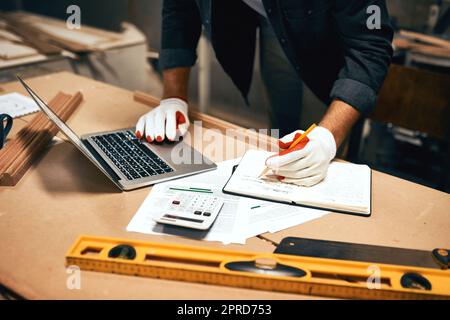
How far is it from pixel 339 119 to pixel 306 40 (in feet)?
1.22

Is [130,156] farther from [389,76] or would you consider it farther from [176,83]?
[389,76]

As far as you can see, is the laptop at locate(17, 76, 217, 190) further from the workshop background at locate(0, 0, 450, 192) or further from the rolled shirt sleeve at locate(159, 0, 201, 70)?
the workshop background at locate(0, 0, 450, 192)

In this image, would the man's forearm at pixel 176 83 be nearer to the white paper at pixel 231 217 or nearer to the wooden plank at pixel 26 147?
the wooden plank at pixel 26 147

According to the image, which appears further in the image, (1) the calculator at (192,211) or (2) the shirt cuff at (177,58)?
(2) the shirt cuff at (177,58)

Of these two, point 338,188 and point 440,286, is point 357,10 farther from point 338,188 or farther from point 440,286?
point 440,286

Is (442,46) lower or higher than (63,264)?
higher

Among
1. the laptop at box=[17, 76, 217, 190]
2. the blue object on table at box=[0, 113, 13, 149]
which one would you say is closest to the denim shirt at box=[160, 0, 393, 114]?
the laptop at box=[17, 76, 217, 190]

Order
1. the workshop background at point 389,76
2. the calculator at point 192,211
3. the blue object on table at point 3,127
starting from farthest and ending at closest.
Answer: the workshop background at point 389,76, the blue object on table at point 3,127, the calculator at point 192,211

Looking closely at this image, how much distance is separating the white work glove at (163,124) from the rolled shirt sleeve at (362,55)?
410 millimetres

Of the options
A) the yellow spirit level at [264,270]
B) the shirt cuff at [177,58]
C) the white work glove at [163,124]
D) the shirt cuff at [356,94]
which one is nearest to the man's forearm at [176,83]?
the shirt cuff at [177,58]

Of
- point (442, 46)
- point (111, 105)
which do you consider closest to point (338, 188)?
point (111, 105)

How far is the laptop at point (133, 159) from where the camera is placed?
896 mm

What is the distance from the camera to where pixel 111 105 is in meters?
1.35

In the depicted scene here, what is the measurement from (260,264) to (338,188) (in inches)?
12.8
